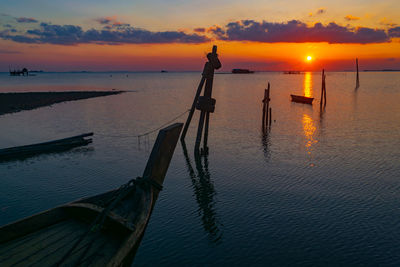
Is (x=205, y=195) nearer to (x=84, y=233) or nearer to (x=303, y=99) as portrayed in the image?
(x=84, y=233)

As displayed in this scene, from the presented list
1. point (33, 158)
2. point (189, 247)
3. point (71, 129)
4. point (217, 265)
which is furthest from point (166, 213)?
point (71, 129)

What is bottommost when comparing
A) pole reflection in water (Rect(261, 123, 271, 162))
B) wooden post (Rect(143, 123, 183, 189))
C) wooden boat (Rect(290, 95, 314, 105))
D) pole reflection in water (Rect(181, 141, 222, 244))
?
pole reflection in water (Rect(181, 141, 222, 244))

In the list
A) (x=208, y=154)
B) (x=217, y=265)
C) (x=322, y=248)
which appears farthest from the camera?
(x=208, y=154)

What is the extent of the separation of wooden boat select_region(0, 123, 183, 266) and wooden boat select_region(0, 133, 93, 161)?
43.2 feet

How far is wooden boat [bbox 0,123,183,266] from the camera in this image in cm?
627

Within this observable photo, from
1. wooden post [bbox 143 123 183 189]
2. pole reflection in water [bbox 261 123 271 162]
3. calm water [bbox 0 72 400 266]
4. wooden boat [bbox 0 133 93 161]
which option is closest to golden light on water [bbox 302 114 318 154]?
calm water [bbox 0 72 400 266]

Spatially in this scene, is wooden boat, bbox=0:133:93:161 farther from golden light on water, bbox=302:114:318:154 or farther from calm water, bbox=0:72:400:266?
golden light on water, bbox=302:114:318:154

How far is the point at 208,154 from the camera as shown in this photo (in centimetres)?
2034

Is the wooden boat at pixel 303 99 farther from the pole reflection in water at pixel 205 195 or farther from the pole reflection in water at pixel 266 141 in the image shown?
the pole reflection in water at pixel 205 195

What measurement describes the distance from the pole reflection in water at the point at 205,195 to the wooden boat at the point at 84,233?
2.82 meters

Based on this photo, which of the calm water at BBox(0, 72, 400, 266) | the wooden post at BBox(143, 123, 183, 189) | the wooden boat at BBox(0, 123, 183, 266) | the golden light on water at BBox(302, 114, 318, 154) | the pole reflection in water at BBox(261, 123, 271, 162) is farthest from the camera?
the golden light on water at BBox(302, 114, 318, 154)

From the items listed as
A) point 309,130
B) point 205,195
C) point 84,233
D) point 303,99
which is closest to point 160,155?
point 84,233

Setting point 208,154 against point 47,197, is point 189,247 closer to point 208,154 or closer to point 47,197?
point 47,197

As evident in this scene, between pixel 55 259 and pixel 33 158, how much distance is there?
14.8 metres
